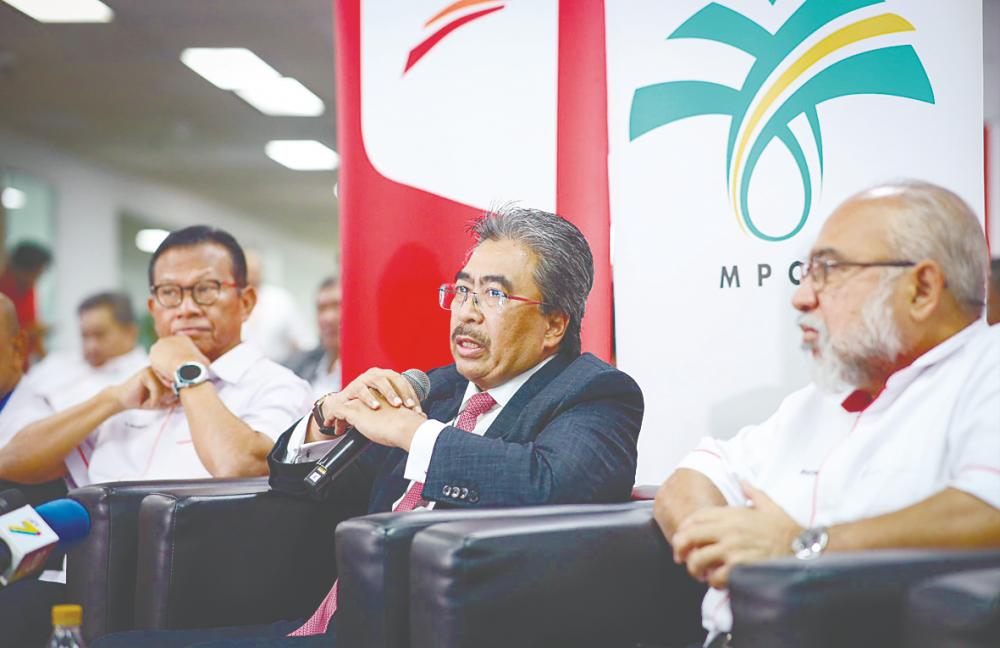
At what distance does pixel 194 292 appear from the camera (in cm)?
305

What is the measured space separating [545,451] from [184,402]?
1239 millimetres

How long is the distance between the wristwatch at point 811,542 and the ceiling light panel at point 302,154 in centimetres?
970

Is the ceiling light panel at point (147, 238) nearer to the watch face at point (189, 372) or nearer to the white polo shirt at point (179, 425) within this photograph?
the white polo shirt at point (179, 425)

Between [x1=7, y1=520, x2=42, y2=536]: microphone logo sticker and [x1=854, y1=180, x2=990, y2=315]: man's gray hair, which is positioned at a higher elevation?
[x1=854, y1=180, x2=990, y2=315]: man's gray hair

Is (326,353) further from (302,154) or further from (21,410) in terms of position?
(302,154)

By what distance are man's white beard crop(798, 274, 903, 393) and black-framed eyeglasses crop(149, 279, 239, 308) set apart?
1.85 meters

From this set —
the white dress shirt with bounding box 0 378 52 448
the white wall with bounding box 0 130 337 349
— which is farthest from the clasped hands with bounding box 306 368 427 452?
the white wall with bounding box 0 130 337 349

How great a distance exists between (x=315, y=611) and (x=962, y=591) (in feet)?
5.03

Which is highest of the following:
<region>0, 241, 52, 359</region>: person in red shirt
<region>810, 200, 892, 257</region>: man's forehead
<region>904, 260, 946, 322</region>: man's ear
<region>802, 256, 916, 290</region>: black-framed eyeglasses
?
<region>0, 241, 52, 359</region>: person in red shirt

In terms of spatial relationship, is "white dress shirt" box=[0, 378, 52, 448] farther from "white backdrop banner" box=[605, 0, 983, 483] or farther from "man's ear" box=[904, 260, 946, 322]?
"man's ear" box=[904, 260, 946, 322]

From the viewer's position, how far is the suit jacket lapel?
2.16 m

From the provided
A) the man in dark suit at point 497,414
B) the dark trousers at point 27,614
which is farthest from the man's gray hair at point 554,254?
the dark trousers at point 27,614

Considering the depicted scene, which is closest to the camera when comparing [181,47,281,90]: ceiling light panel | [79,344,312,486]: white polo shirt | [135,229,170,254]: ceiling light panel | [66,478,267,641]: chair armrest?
[66,478,267,641]: chair armrest

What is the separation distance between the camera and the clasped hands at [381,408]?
2.11 meters
